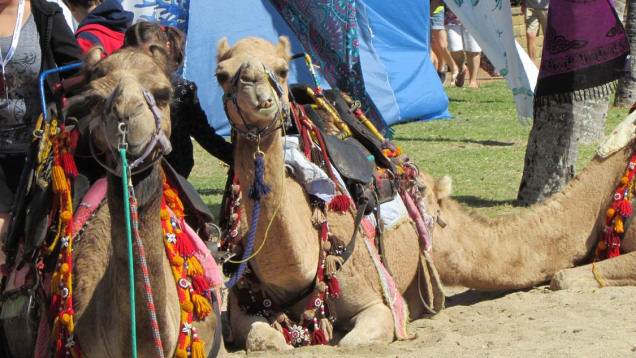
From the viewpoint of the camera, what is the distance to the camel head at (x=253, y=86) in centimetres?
390

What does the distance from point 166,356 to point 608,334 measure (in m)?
2.60

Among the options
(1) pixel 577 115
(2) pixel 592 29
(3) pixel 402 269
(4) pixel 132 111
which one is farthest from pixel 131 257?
(1) pixel 577 115

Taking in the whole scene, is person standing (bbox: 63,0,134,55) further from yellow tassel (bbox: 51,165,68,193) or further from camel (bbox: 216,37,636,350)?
yellow tassel (bbox: 51,165,68,193)

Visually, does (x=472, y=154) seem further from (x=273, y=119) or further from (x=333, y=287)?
(x=273, y=119)

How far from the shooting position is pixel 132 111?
272cm

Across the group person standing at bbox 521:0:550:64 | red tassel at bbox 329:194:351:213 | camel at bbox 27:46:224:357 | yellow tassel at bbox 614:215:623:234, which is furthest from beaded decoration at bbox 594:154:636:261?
person standing at bbox 521:0:550:64

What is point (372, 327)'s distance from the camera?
15.6 feet

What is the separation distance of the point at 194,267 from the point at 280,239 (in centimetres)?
92

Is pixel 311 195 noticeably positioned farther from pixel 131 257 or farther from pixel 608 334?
pixel 131 257

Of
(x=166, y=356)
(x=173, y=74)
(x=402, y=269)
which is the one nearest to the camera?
(x=166, y=356)

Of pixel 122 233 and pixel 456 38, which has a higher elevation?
pixel 122 233

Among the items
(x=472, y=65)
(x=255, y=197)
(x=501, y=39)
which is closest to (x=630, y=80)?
(x=472, y=65)

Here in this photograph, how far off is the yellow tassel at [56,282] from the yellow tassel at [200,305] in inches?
19.3

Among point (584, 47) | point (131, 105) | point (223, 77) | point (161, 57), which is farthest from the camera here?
point (584, 47)
